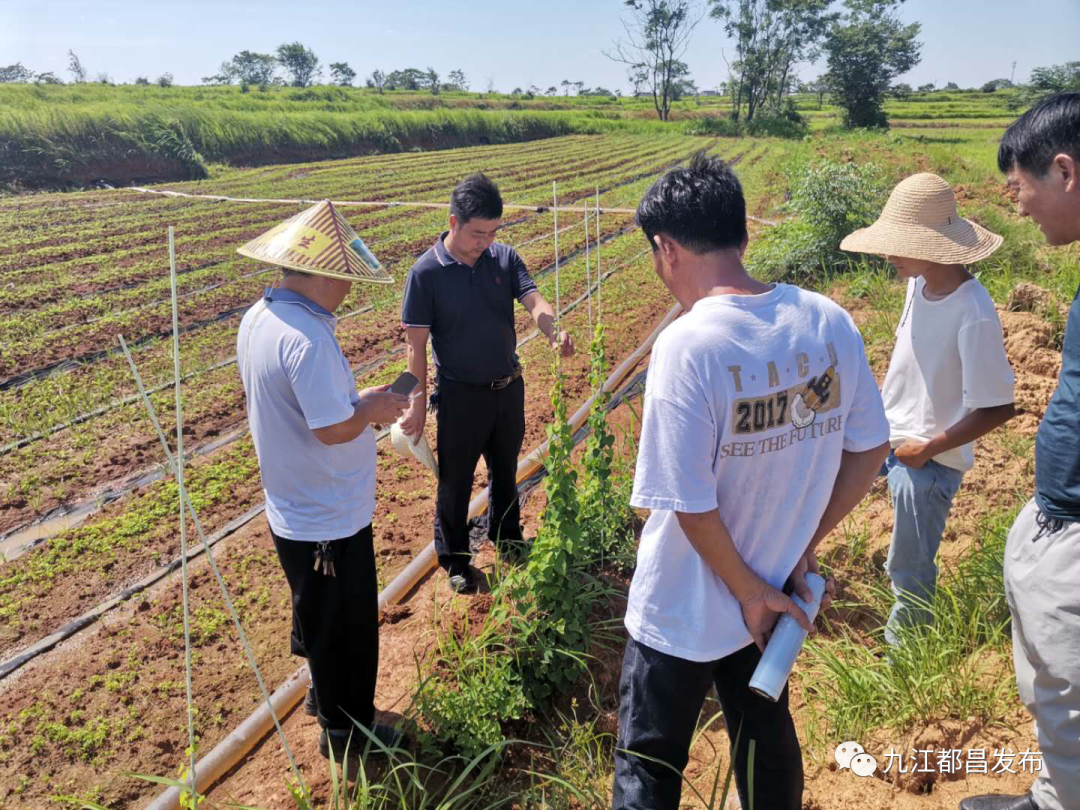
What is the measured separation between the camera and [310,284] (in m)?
2.12

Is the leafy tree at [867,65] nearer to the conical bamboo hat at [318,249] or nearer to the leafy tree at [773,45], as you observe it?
the leafy tree at [773,45]

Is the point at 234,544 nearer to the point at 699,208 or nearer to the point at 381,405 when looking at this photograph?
the point at 381,405

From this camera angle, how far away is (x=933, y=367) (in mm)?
2209

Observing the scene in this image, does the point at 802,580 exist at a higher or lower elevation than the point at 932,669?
higher

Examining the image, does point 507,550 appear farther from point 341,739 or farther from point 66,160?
point 66,160

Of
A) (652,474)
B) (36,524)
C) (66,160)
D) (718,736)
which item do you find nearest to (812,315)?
(652,474)

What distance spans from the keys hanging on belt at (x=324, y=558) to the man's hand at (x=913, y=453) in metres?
1.80

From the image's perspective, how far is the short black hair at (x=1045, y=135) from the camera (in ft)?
5.14

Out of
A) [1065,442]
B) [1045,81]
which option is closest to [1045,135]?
[1065,442]

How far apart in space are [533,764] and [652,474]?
1.56 metres

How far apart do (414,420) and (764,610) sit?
1856mm

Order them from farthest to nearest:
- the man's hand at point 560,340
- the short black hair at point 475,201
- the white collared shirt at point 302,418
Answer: the man's hand at point 560,340 < the short black hair at point 475,201 < the white collared shirt at point 302,418

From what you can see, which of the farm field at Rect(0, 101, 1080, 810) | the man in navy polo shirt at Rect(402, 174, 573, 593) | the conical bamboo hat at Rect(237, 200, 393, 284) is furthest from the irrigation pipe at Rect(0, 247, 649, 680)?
the conical bamboo hat at Rect(237, 200, 393, 284)

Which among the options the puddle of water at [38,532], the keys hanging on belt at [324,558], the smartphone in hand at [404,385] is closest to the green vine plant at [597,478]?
the smartphone in hand at [404,385]
